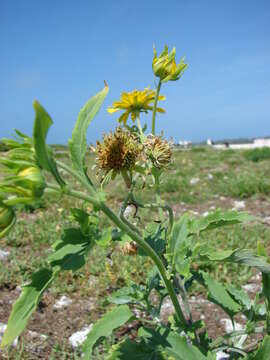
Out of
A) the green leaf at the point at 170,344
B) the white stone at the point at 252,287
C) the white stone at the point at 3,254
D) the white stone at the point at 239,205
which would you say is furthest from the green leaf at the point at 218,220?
the white stone at the point at 239,205

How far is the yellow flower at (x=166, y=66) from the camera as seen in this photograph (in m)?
1.22

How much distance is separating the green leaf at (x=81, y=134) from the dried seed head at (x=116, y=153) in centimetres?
20

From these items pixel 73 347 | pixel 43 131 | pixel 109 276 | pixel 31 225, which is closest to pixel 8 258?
pixel 31 225

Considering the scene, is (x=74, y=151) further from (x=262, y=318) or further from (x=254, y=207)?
(x=254, y=207)

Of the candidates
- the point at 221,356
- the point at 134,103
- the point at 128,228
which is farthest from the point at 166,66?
the point at 221,356

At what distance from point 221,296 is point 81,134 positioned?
86cm

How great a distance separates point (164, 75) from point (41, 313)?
60.8 inches

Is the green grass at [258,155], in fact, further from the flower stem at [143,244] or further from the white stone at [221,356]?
the flower stem at [143,244]

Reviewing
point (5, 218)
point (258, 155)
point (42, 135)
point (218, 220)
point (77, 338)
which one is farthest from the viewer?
point (258, 155)

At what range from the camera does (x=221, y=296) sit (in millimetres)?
1362

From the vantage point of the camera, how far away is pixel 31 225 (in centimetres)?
344

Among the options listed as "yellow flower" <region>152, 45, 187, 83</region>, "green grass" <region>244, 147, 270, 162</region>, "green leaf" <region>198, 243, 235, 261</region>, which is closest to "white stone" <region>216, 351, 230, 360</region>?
"green leaf" <region>198, 243, 235, 261</region>

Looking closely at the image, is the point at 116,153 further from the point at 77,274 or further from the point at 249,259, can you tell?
the point at 77,274

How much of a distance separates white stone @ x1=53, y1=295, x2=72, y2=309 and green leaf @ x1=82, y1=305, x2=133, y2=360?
1.10m
